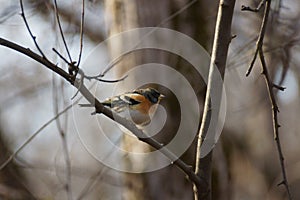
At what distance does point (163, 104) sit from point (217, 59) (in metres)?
1.16

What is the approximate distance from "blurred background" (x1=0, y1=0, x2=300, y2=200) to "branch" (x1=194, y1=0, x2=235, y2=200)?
2.86 ft

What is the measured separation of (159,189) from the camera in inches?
94.2

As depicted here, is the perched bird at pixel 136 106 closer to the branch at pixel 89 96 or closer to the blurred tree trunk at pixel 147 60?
the blurred tree trunk at pixel 147 60

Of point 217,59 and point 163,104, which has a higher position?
point 217,59

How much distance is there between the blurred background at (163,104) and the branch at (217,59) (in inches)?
34.3

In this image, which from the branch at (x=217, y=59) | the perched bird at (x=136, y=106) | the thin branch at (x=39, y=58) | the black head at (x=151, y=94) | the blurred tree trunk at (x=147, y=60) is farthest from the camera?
the blurred tree trunk at (x=147, y=60)

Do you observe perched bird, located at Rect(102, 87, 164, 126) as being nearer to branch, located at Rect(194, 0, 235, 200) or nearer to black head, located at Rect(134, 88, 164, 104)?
black head, located at Rect(134, 88, 164, 104)

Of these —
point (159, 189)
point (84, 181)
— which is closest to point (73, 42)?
point (159, 189)

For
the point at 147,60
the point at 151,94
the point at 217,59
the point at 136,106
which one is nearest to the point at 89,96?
the point at 217,59

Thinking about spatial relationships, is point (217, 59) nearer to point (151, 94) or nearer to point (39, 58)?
point (39, 58)

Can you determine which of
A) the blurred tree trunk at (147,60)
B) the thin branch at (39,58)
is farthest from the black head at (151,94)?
the thin branch at (39,58)

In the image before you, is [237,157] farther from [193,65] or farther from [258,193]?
[193,65]

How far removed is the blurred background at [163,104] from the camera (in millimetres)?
2455

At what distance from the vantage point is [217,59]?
1407 millimetres
